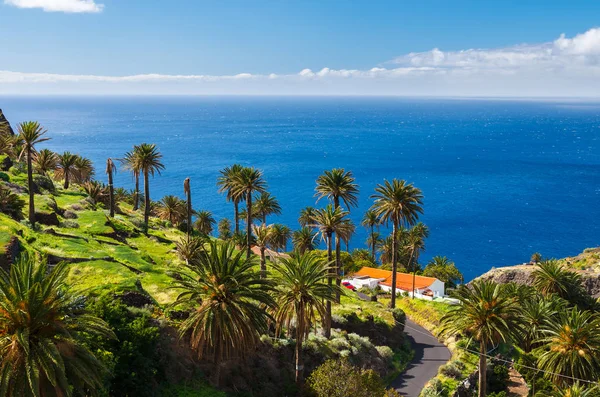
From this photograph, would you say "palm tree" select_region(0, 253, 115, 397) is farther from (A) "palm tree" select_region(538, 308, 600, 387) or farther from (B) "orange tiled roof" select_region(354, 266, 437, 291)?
(B) "orange tiled roof" select_region(354, 266, 437, 291)

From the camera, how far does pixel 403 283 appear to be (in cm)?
7744

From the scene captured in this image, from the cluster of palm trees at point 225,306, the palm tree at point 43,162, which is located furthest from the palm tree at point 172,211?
the cluster of palm trees at point 225,306

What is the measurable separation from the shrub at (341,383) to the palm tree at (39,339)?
1496 centimetres

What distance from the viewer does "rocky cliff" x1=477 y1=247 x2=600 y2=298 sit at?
64.8 meters

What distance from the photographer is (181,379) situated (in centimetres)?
2691

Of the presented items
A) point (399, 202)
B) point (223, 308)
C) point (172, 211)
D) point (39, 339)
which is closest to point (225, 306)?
point (223, 308)

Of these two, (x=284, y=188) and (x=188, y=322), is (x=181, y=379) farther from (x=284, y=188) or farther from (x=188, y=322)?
(x=284, y=188)

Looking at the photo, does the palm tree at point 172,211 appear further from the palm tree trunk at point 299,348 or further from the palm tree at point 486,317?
the palm tree at point 486,317

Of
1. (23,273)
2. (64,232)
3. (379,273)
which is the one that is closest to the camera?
(23,273)

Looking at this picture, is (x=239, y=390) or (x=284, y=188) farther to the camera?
(x=284, y=188)

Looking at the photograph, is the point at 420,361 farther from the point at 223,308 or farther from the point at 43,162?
the point at 43,162

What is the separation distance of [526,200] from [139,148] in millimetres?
150707

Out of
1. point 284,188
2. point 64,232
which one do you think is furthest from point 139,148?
point 284,188

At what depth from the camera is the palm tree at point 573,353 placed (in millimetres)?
34812
